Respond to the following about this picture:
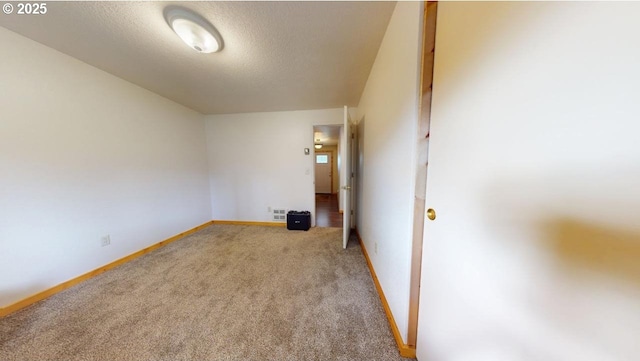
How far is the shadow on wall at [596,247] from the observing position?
0.29m

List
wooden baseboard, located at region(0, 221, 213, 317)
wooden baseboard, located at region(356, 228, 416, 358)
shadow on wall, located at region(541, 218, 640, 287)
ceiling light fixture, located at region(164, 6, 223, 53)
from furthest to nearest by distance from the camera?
wooden baseboard, located at region(0, 221, 213, 317) → ceiling light fixture, located at region(164, 6, 223, 53) → wooden baseboard, located at region(356, 228, 416, 358) → shadow on wall, located at region(541, 218, 640, 287)

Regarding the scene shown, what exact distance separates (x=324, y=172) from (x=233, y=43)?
5.77 metres

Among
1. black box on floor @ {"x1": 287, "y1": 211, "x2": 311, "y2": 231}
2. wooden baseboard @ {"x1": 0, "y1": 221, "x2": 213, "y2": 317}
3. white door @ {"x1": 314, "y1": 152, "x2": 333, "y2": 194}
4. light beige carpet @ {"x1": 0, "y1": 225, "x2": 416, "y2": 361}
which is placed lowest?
light beige carpet @ {"x1": 0, "y1": 225, "x2": 416, "y2": 361}

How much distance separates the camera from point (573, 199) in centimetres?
36

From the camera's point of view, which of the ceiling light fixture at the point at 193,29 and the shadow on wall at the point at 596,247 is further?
the ceiling light fixture at the point at 193,29

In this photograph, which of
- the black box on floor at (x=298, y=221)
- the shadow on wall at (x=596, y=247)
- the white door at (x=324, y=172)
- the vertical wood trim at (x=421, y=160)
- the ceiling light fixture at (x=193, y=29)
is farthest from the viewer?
the white door at (x=324, y=172)

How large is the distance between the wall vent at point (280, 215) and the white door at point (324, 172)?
3849 millimetres

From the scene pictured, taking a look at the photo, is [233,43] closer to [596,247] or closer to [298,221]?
[596,247]

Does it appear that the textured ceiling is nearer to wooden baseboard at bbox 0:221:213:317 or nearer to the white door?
wooden baseboard at bbox 0:221:213:317

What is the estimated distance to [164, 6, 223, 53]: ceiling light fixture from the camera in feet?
4.06

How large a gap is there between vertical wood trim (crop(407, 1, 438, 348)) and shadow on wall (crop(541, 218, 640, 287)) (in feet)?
1.92
